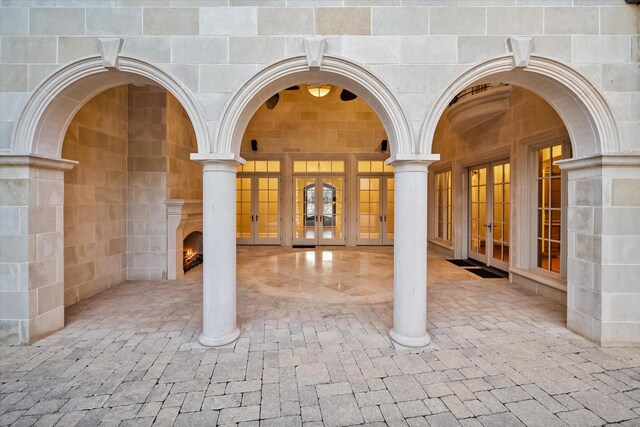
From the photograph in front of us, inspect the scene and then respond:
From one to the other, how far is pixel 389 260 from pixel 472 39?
4842 mm

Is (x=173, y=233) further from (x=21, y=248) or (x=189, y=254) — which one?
(x=21, y=248)

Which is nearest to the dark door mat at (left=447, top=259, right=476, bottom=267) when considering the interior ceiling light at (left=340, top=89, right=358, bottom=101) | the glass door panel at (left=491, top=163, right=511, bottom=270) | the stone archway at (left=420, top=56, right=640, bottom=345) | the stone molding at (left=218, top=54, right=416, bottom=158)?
the glass door panel at (left=491, top=163, right=511, bottom=270)

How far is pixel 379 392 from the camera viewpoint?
7.26 feet

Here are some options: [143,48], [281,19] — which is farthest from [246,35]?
[143,48]

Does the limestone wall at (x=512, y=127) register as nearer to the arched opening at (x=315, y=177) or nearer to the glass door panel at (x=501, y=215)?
the glass door panel at (x=501, y=215)

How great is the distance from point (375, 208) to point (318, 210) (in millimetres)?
1695

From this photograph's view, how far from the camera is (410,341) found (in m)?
2.87

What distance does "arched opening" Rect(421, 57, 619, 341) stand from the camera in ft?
9.54

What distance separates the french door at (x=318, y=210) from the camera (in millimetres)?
9172

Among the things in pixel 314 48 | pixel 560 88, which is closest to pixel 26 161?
pixel 314 48

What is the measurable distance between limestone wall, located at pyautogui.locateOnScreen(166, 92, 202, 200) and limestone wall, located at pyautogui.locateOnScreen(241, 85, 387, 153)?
9.93 feet

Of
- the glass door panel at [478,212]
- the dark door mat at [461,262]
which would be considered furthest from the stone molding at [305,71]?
the dark door mat at [461,262]

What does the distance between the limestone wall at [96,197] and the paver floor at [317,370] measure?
1.83ft

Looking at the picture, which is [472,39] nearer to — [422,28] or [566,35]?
[422,28]
